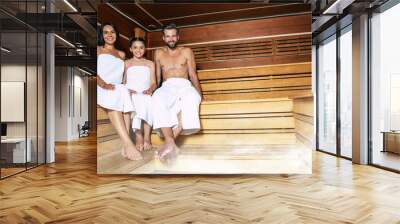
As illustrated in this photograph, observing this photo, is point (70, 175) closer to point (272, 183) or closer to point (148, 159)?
point (148, 159)

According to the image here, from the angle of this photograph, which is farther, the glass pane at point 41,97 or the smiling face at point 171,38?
the glass pane at point 41,97

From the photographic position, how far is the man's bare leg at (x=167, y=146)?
18.8ft

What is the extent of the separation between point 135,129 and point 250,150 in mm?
1769

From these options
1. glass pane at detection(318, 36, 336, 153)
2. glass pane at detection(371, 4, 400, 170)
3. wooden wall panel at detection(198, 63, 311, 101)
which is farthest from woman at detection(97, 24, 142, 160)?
glass pane at detection(318, 36, 336, 153)

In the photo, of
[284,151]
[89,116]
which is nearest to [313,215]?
[284,151]

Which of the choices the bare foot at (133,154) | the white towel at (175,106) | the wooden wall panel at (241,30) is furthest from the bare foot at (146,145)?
the wooden wall panel at (241,30)

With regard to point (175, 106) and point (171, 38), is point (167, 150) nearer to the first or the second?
point (175, 106)

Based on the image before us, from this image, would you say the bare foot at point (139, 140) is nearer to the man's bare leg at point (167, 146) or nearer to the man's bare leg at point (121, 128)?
the man's bare leg at point (121, 128)

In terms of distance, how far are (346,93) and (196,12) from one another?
3.83m

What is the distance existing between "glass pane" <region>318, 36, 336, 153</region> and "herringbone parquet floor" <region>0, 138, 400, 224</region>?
2336mm

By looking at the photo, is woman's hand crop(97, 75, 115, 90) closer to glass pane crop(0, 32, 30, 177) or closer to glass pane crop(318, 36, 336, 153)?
glass pane crop(0, 32, 30, 177)

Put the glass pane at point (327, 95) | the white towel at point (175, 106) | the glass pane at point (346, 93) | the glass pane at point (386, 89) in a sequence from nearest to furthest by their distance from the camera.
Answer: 1. the white towel at point (175, 106)
2. the glass pane at point (386, 89)
3. the glass pane at point (346, 93)
4. the glass pane at point (327, 95)

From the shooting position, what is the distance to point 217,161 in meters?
5.79

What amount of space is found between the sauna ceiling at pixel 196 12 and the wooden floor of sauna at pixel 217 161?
6.23ft
